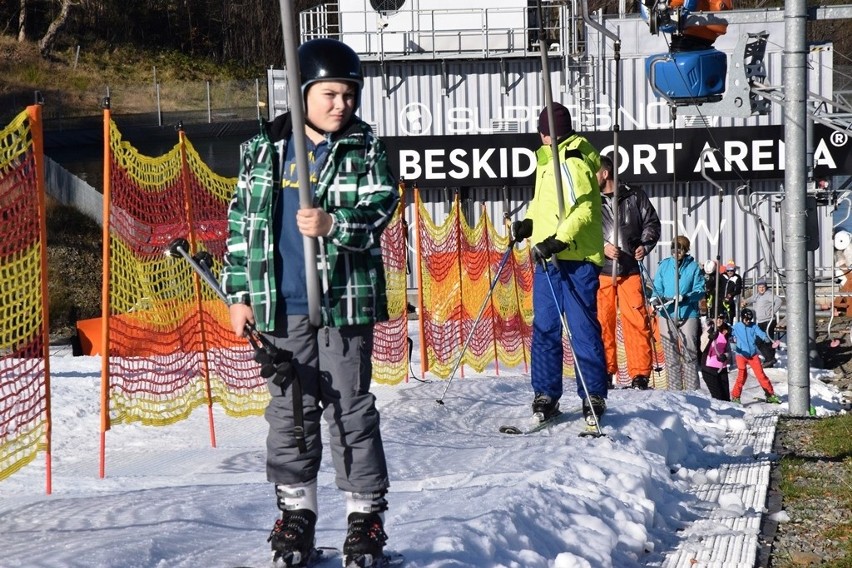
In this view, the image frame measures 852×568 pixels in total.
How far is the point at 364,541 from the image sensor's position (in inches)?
176

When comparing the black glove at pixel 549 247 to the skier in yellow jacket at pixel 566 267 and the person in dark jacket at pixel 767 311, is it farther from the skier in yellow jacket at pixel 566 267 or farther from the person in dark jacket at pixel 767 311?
the person in dark jacket at pixel 767 311

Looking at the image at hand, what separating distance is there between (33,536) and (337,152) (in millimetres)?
1832

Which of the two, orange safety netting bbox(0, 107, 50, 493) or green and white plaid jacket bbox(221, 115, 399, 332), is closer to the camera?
green and white plaid jacket bbox(221, 115, 399, 332)

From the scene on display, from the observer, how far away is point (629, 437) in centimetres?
762

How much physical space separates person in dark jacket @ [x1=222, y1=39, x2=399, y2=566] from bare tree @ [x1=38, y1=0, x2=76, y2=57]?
47078 mm

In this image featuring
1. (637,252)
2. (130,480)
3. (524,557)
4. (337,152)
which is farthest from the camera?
(637,252)

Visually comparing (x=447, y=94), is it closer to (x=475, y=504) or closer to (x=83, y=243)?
(x=83, y=243)

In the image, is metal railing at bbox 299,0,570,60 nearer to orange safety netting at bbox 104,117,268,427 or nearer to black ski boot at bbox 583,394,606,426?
orange safety netting at bbox 104,117,268,427

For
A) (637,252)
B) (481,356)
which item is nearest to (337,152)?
(637,252)

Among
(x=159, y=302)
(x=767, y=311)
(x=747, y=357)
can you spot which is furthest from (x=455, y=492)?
(x=767, y=311)

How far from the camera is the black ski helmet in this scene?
14.9 feet

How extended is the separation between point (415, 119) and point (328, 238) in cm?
2424

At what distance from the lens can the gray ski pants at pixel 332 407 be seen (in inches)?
179

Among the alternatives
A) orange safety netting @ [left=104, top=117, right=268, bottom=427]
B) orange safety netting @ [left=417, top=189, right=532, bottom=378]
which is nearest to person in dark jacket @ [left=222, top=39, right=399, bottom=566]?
orange safety netting @ [left=104, top=117, right=268, bottom=427]
